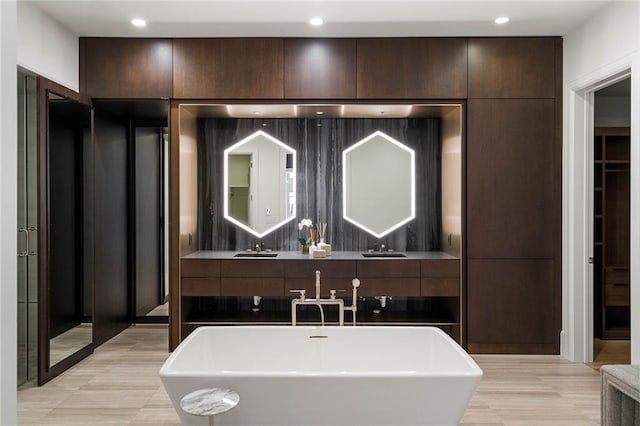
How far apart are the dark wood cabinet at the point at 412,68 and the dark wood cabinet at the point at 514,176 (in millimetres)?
281

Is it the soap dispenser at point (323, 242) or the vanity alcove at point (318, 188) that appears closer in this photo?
the soap dispenser at point (323, 242)

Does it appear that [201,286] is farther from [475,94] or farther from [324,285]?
[475,94]

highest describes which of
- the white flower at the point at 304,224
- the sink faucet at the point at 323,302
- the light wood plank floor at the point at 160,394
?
the white flower at the point at 304,224

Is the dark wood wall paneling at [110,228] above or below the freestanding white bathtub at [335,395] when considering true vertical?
above

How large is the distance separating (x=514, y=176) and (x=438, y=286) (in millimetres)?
1097

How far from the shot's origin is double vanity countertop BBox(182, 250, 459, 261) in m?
4.54

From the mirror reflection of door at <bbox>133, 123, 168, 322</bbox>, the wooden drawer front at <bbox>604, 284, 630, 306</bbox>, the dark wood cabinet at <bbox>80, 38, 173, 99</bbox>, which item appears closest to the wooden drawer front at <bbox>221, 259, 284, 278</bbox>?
the mirror reflection of door at <bbox>133, 123, 168, 322</bbox>

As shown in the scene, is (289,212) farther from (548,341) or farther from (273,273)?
(548,341)

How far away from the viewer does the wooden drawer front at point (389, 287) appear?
448cm

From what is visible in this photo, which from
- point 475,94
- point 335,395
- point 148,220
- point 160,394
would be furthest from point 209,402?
point 148,220

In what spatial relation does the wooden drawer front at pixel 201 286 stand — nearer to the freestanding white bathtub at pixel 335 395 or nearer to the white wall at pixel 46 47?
the freestanding white bathtub at pixel 335 395

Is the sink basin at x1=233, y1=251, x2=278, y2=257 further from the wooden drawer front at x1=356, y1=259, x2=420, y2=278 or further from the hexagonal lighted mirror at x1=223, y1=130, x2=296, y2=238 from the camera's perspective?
the wooden drawer front at x1=356, y1=259, x2=420, y2=278

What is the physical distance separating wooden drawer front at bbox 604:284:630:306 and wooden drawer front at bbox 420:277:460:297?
176 centimetres

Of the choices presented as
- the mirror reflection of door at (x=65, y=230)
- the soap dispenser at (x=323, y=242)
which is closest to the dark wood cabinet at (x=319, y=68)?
the soap dispenser at (x=323, y=242)
